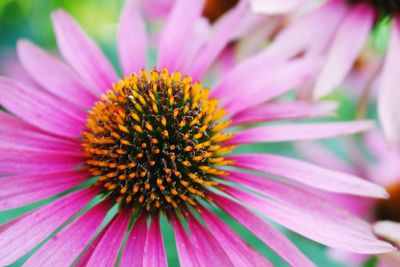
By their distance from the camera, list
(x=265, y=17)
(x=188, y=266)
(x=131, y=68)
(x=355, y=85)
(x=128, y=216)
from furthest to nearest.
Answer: (x=355, y=85) < (x=265, y=17) < (x=131, y=68) < (x=128, y=216) < (x=188, y=266)

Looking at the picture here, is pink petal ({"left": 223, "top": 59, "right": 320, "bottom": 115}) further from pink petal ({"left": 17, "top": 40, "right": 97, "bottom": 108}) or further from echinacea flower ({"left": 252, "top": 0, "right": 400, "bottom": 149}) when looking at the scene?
pink petal ({"left": 17, "top": 40, "right": 97, "bottom": 108})

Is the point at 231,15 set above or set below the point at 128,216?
above

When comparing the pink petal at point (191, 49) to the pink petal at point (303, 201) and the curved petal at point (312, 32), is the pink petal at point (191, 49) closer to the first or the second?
the curved petal at point (312, 32)

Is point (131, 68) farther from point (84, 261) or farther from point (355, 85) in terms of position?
point (355, 85)

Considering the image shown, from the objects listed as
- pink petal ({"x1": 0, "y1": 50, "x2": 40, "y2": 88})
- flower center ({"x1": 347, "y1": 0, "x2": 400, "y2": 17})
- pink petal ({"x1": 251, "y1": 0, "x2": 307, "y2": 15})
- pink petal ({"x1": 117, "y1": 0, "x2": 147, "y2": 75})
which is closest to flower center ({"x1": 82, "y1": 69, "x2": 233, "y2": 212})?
pink petal ({"x1": 117, "y1": 0, "x2": 147, "y2": 75})

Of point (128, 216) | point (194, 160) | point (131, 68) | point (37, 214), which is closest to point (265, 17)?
point (131, 68)

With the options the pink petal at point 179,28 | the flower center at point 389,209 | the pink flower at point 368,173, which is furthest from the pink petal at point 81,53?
the flower center at point 389,209

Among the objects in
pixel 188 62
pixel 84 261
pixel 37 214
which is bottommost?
pixel 84 261

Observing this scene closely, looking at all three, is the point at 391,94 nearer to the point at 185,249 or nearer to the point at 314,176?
the point at 314,176
